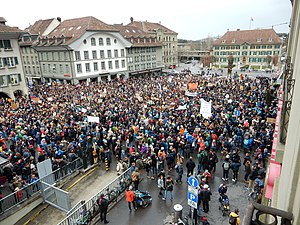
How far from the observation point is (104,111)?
23391 mm

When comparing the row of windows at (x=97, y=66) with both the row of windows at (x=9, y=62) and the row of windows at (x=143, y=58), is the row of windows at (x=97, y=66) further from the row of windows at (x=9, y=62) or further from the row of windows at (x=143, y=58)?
the row of windows at (x=9, y=62)

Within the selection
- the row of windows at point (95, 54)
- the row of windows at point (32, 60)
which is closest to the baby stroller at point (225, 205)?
the row of windows at point (95, 54)

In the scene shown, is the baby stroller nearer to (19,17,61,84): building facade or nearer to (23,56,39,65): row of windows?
(19,17,61,84): building facade

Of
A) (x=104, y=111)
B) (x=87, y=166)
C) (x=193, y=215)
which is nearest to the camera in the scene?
(x=193, y=215)

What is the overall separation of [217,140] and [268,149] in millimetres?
3273

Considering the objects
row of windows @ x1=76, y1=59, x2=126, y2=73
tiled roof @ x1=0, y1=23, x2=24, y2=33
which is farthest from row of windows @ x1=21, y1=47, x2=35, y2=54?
tiled roof @ x1=0, y1=23, x2=24, y2=33

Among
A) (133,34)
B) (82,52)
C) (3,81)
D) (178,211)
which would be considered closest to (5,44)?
(3,81)

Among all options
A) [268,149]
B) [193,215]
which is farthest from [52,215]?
[268,149]

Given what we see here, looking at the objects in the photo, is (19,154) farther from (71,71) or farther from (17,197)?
(71,71)

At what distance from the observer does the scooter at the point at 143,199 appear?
452 inches

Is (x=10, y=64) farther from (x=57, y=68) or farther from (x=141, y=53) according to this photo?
(x=141, y=53)

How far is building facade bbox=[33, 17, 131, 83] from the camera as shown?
42.3 m

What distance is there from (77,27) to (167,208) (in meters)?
42.2

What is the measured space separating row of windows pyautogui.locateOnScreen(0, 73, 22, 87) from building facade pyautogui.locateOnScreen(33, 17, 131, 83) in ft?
30.9
